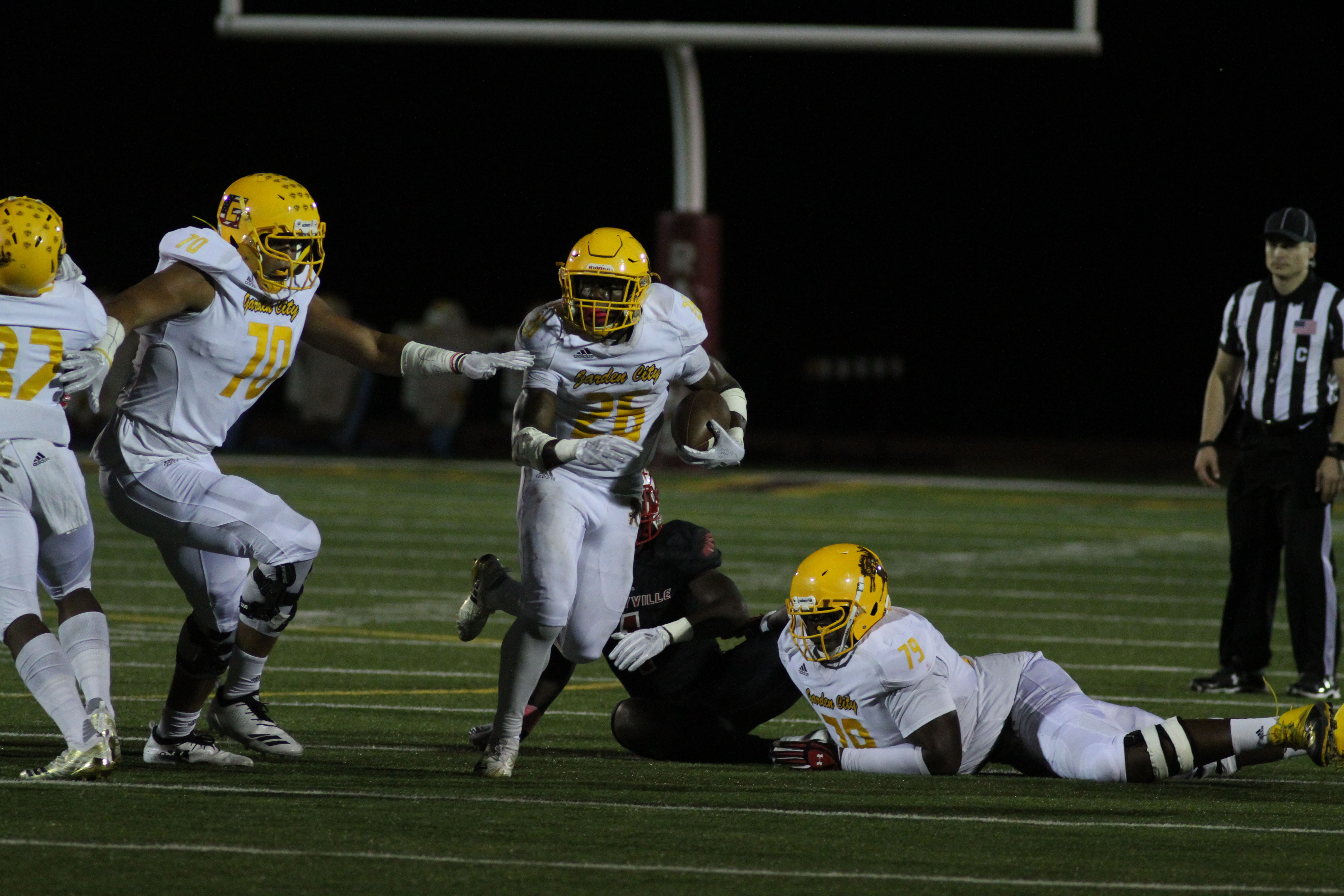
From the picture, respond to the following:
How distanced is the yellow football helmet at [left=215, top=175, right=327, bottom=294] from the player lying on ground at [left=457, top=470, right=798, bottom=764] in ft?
3.10

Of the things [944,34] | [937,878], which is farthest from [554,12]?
[937,878]

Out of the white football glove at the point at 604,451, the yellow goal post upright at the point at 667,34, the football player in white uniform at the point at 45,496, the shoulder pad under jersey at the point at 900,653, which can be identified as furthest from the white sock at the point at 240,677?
the yellow goal post upright at the point at 667,34

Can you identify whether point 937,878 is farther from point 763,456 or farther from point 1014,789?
point 763,456

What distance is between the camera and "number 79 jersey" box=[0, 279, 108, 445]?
4.53m

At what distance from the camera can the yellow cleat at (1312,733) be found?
4.63 meters

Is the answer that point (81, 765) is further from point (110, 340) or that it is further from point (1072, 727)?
point (1072, 727)

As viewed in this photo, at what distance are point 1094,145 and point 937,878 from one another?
20.8 m

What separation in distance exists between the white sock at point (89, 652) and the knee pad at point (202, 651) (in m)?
0.36

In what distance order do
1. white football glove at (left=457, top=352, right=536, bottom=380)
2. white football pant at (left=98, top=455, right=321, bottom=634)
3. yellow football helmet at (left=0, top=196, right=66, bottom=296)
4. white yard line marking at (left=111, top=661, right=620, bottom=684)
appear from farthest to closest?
white yard line marking at (left=111, top=661, right=620, bottom=684), white football glove at (left=457, top=352, right=536, bottom=380), white football pant at (left=98, top=455, right=321, bottom=634), yellow football helmet at (left=0, top=196, right=66, bottom=296)

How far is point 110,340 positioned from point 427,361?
0.89 meters

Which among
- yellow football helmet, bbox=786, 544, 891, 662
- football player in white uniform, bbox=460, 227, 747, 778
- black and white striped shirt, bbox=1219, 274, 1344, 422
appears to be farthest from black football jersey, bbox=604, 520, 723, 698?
black and white striped shirt, bbox=1219, 274, 1344, 422

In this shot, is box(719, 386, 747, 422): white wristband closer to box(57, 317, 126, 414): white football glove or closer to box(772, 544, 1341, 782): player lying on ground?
box(772, 544, 1341, 782): player lying on ground

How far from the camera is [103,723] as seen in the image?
14.6 feet

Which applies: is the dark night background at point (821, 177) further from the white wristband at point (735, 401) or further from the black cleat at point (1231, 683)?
the white wristband at point (735, 401)
